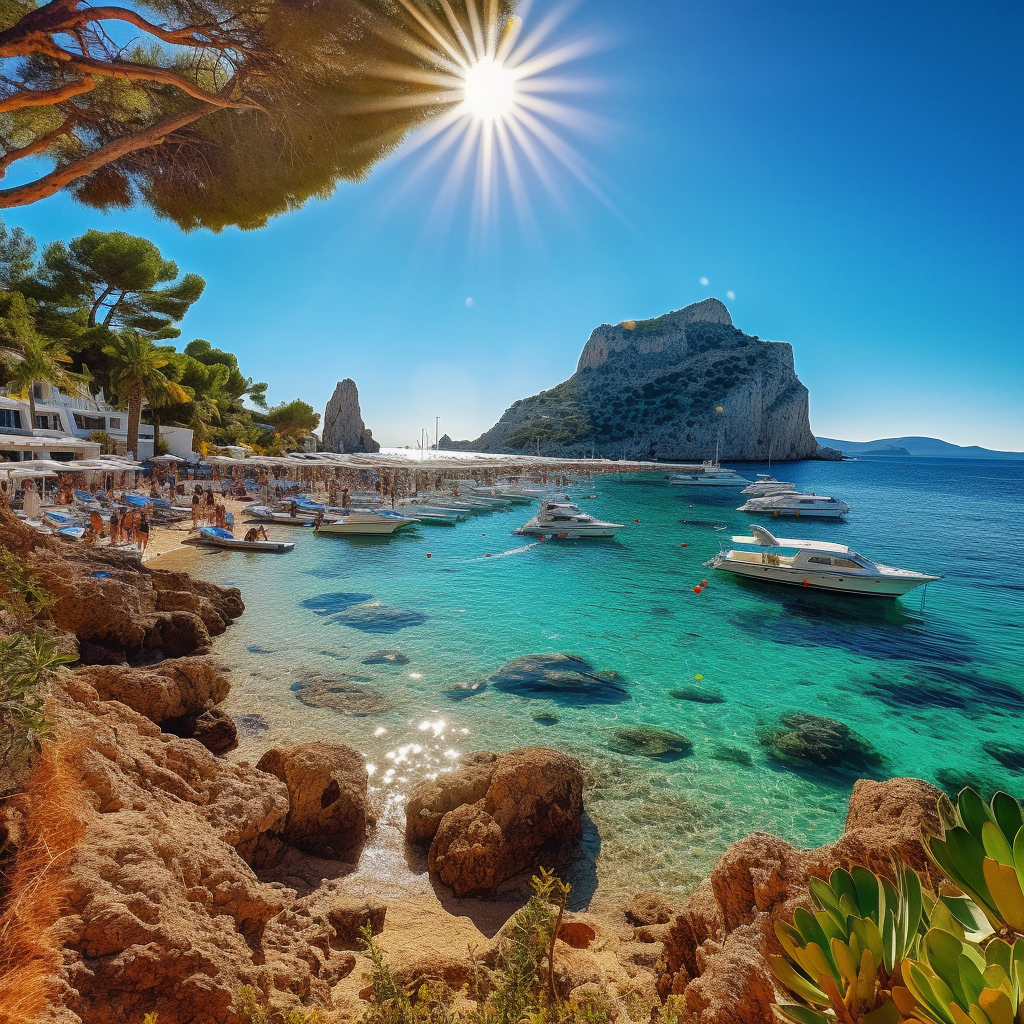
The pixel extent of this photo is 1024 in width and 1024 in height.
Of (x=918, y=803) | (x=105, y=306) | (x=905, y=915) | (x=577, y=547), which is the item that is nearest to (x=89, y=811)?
(x=905, y=915)

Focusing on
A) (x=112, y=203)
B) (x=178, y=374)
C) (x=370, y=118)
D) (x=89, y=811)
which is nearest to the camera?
(x=89, y=811)

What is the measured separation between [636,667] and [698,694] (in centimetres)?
167

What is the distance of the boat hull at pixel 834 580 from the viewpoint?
61.8 ft

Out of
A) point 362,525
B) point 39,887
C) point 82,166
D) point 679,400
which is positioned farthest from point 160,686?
point 679,400

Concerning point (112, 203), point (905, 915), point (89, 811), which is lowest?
point (89, 811)

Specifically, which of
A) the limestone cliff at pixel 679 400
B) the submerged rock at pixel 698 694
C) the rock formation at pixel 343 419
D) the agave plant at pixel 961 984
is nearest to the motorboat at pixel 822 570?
the submerged rock at pixel 698 694

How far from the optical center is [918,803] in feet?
12.7

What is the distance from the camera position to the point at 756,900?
3.49 meters

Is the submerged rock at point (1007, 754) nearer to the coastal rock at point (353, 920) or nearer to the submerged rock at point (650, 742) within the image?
the submerged rock at point (650, 742)

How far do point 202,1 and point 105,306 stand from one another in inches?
1868

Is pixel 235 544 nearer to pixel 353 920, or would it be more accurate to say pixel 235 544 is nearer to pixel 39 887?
pixel 353 920

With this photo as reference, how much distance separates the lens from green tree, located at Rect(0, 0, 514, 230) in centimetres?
745

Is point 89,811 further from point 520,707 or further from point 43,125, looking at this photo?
point 43,125

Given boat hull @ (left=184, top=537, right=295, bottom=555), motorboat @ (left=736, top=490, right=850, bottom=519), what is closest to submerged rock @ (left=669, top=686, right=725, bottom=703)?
boat hull @ (left=184, top=537, right=295, bottom=555)
